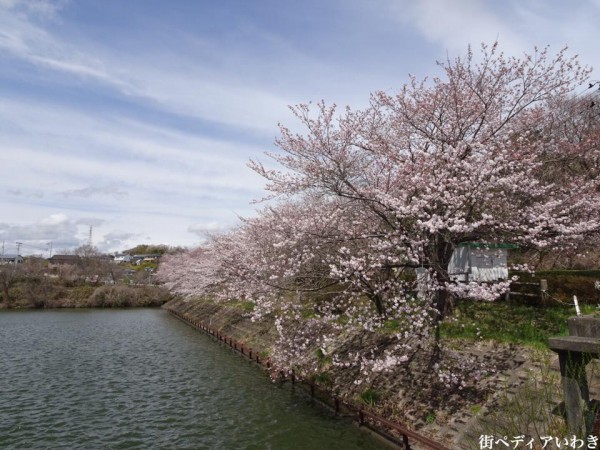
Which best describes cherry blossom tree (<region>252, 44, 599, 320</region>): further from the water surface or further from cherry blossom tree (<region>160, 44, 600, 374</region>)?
the water surface

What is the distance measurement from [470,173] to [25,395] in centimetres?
1967

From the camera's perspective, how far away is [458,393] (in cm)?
1150

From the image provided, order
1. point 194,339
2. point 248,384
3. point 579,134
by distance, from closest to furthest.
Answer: point 248,384 → point 579,134 → point 194,339

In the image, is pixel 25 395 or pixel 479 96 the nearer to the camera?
pixel 479 96

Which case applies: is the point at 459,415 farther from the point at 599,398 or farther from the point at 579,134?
the point at 579,134

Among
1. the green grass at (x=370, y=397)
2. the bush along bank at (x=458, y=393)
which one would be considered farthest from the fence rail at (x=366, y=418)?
the green grass at (x=370, y=397)

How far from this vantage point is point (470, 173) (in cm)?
1142

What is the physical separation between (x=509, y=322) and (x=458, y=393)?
14.2 feet

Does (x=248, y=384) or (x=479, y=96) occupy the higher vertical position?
(x=479, y=96)

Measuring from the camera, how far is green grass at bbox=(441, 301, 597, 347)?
41.4 feet

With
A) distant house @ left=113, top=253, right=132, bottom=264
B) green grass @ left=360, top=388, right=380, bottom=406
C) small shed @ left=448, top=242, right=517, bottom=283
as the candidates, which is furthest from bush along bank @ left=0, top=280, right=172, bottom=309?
distant house @ left=113, top=253, right=132, bottom=264

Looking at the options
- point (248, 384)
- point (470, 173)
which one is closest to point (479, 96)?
point (470, 173)

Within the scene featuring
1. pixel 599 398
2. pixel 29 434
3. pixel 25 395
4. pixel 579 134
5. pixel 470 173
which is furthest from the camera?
pixel 579 134

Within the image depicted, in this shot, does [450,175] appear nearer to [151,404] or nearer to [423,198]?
[423,198]
